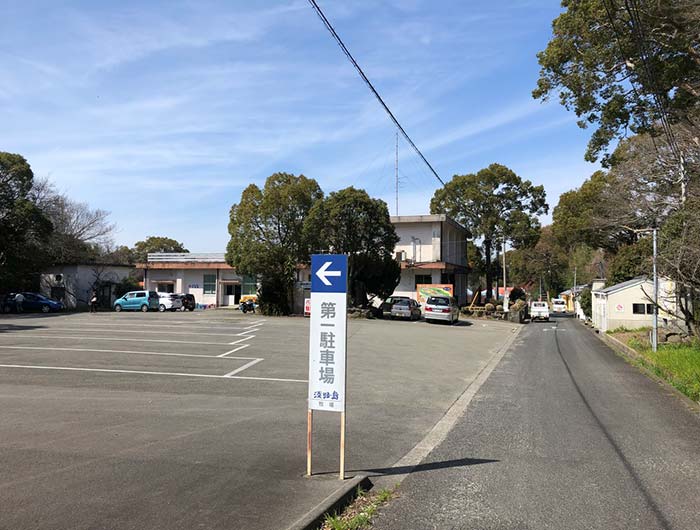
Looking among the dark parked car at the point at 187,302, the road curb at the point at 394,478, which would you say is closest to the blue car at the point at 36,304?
the dark parked car at the point at 187,302

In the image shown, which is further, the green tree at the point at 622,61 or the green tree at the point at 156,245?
the green tree at the point at 156,245

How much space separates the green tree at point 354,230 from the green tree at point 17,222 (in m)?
19.1

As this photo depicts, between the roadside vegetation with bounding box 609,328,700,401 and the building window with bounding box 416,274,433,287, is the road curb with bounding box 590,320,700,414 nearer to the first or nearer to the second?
the roadside vegetation with bounding box 609,328,700,401

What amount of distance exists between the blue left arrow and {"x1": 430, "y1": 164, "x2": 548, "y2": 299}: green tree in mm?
48833

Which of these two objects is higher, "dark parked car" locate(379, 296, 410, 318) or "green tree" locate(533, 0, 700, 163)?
"green tree" locate(533, 0, 700, 163)

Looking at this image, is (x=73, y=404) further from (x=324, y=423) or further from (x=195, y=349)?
(x=195, y=349)

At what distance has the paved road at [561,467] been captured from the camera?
4742 mm

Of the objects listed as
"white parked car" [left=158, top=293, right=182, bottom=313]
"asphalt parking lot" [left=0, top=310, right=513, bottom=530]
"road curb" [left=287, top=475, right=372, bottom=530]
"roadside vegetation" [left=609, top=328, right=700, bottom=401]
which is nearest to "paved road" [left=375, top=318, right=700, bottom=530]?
"road curb" [left=287, top=475, right=372, bottom=530]

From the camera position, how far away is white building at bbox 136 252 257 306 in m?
48.0

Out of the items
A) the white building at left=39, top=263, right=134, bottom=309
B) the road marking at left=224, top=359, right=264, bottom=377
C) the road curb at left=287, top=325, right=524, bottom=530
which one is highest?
the white building at left=39, top=263, right=134, bottom=309

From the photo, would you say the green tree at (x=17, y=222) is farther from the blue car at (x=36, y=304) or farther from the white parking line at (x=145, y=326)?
the white parking line at (x=145, y=326)

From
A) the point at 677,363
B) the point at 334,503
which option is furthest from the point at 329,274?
the point at 677,363

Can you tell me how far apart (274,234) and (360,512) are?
3155cm

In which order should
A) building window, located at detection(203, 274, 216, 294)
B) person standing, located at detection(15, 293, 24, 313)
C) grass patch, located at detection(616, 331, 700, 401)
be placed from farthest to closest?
building window, located at detection(203, 274, 216, 294) → person standing, located at detection(15, 293, 24, 313) → grass patch, located at detection(616, 331, 700, 401)
